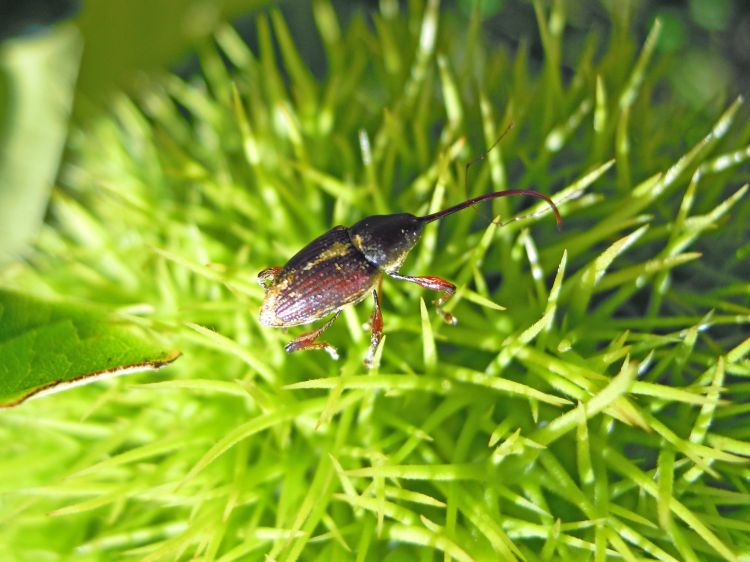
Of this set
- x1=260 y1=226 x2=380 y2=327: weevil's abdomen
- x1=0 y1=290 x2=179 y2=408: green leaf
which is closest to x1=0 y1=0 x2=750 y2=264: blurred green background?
x1=0 y1=290 x2=179 y2=408: green leaf

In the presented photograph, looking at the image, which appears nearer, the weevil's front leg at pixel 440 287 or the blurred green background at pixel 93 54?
the weevil's front leg at pixel 440 287

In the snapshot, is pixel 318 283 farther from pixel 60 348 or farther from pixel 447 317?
pixel 60 348

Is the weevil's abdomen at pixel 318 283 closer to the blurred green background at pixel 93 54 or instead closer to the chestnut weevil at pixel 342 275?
the chestnut weevil at pixel 342 275

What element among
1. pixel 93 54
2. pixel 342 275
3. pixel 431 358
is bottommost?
pixel 431 358

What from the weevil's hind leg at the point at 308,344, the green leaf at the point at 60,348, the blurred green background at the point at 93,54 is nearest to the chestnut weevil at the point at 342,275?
the weevil's hind leg at the point at 308,344

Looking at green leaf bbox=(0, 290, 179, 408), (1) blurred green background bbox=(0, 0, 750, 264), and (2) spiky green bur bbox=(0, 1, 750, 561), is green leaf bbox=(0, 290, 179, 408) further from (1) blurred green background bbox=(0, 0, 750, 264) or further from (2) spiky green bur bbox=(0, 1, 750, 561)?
(1) blurred green background bbox=(0, 0, 750, 264)

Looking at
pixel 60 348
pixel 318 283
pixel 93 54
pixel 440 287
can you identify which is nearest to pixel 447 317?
pixel 440 287

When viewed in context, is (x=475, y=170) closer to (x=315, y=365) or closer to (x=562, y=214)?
(x=562, y=214)
